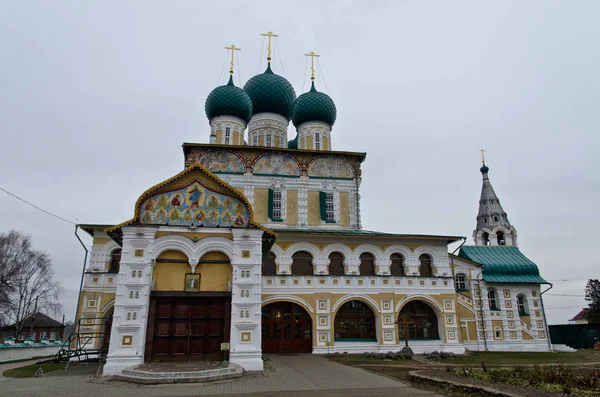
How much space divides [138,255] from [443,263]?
44.6ft

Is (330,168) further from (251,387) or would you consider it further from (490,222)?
(251,387)

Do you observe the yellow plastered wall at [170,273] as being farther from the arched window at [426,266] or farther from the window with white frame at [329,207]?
the arched window at [426,266]

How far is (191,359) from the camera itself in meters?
11.9

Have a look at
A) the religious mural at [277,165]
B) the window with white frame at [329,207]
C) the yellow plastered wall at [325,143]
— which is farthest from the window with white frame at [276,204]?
the yellow plastered wall at [325,143]

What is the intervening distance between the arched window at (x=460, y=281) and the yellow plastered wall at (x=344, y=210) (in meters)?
6.25

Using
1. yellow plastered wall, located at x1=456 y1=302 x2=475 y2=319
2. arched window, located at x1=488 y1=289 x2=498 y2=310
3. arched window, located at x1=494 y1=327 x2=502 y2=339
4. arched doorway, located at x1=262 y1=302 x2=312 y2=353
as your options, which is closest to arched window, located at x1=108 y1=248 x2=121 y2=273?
arched doorway, located at x1=262 y1=302 x2=312 y2=353

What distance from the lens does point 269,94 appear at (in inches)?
998

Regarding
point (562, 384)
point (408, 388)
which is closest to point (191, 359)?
point (408, 388)

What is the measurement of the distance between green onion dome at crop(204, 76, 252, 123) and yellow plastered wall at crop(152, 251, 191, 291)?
13.1 metres

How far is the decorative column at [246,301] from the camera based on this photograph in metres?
11.6

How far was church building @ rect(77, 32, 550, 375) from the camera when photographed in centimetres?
1210

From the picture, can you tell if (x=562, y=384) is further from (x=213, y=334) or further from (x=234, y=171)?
(x=234, y=171)

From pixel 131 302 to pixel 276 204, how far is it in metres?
10.9

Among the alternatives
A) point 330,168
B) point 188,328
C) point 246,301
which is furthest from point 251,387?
point 330,168
